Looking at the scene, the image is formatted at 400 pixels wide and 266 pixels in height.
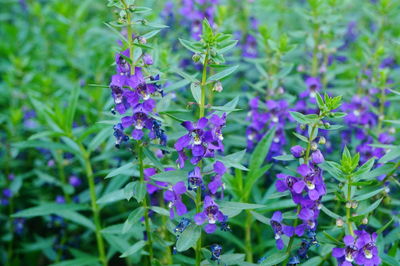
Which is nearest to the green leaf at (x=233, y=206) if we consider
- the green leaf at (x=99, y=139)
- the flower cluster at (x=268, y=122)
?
the flower cluster at (x=268, y=122)

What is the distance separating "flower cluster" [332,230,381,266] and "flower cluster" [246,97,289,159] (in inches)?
54.8

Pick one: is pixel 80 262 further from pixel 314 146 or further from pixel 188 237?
pixel 314 146

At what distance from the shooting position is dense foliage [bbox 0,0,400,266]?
2.93 metres

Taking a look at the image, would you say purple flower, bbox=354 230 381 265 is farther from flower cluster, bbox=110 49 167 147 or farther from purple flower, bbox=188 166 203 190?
flower cluster, bbox=110 49 167 147

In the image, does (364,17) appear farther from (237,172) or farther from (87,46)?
(237,172)

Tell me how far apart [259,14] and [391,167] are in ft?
13.0

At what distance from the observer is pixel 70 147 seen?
4.25m

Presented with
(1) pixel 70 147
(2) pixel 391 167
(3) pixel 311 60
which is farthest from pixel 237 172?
(3) pixel 311 60

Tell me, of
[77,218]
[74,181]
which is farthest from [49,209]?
[74,181]

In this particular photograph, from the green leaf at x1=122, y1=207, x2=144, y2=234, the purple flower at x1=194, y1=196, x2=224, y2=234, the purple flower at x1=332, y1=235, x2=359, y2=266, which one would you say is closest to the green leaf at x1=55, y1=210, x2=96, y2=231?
the green leaf at x1=122, y1=207, x2=144, y2=234

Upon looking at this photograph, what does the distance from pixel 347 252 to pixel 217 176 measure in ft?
2.94

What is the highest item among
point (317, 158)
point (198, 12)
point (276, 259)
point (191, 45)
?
point (198, 12)

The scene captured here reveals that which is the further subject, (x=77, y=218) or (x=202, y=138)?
(x=77, y=218)

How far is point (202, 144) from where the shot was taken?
281cm
